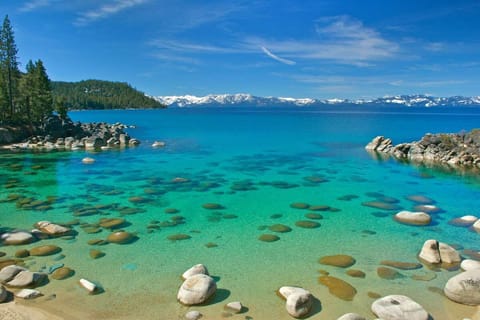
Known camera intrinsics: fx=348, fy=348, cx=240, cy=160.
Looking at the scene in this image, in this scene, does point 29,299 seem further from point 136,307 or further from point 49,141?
point 49,141

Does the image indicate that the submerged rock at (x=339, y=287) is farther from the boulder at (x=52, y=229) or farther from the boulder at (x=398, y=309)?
the boulder at (x=52, y=229)

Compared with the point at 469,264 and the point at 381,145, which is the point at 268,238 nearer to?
A: the point at 469,264

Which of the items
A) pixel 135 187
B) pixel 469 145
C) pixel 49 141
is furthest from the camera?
pixel 49 141

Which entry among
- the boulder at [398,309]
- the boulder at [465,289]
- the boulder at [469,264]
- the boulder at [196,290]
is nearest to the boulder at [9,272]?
the boulder at [196,290]

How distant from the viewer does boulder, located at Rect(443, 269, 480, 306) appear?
1269 cm

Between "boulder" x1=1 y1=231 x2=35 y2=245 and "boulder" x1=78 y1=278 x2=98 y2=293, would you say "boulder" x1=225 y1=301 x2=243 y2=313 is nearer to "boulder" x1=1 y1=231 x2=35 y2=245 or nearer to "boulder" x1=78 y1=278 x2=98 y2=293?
"boulder" x1=78 y1=278 x2=98 y2=293

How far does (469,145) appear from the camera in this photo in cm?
5047

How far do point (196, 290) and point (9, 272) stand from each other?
25.6 ft

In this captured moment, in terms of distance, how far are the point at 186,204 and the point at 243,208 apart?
439 cm

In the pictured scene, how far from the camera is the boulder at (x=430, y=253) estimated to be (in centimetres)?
1648

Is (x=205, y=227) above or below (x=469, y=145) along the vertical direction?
below

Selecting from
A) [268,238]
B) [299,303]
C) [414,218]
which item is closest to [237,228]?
[268,238]

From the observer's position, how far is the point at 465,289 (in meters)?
12.9

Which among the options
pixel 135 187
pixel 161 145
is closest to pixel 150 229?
pixel 135 187
